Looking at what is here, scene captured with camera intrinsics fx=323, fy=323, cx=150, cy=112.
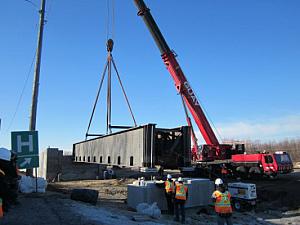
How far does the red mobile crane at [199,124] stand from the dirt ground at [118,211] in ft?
4.90

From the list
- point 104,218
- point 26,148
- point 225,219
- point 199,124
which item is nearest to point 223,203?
point 225,219

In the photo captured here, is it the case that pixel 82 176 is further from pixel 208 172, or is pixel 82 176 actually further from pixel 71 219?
pixel 71 219

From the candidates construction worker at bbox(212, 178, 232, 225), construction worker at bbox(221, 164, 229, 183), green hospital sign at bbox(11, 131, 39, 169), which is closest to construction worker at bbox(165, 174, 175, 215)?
construction worker at bbox(212, 178, 232, 225)

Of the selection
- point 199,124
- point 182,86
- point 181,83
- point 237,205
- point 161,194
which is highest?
point 181,83

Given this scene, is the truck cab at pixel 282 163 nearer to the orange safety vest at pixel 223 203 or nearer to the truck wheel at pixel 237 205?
the truck wheel at pixel 237 205

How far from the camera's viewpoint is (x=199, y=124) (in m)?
22.7

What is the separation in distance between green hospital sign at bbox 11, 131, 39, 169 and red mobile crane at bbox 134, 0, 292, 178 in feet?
45.2

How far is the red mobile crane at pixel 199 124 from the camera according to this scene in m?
21.9

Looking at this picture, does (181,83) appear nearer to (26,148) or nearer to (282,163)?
(282,163)

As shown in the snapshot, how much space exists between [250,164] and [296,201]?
20.0 ft

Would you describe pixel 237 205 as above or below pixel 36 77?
below

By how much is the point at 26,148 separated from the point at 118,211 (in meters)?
3.67

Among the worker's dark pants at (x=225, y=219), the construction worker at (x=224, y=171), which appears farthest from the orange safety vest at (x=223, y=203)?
the construction worker at (x=224, y=171)

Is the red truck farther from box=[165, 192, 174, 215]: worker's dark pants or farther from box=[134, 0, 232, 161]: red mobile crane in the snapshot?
box=[165, 192, 174, 215]: worker's dark pants
